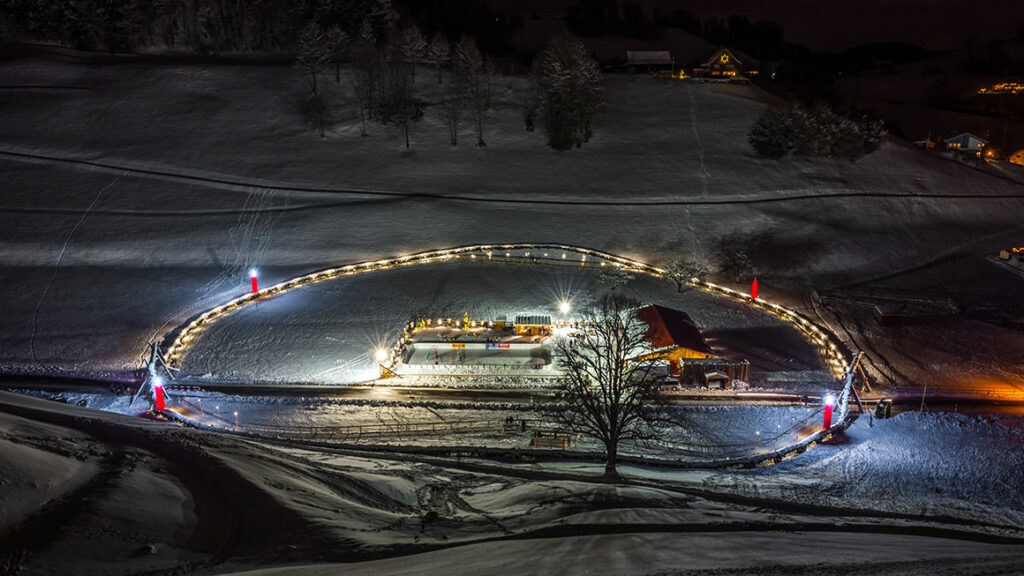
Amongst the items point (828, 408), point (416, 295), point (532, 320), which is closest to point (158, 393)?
point (416, 295)

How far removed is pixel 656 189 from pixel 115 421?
140ft

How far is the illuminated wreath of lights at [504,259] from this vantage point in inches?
1304

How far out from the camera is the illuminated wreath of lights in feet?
109

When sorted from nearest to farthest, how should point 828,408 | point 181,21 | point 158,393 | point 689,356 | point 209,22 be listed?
Result: point 828,408, point 158,393, point 689,356, point 181,21, point 209,22

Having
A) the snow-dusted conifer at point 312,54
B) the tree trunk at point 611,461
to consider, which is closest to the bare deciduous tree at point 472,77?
the snow-dusted conifer at point 312,54

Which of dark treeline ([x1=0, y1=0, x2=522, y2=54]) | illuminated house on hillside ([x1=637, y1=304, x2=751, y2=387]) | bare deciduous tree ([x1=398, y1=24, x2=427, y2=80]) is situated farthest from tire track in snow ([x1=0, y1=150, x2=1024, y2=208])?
dark treeline ([x1=0, y1=0, x2=522, y2=54])

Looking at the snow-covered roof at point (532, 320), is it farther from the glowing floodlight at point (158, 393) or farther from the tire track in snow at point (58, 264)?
the tire track in snow at point (58, 264)

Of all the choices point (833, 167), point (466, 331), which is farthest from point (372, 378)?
point (833, 167)

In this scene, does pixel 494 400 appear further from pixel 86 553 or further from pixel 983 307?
pixel 983 307

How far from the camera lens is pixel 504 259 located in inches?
1714

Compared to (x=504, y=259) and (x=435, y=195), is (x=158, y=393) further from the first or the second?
(x=435, y=195)

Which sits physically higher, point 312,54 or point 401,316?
point 312,54

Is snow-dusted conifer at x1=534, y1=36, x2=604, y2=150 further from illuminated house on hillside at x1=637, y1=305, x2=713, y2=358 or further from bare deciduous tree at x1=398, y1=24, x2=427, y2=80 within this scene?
illuminated house on hillside at x1=637, y1=305, x2=713, y2=358

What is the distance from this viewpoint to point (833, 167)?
186ft
